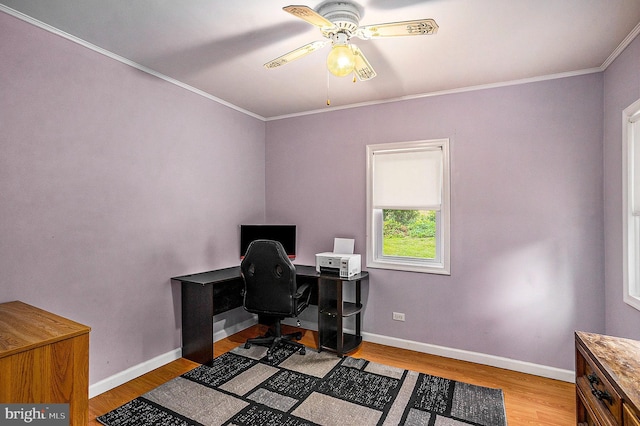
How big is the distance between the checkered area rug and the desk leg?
15 centimetres

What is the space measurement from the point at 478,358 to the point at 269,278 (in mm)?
2087

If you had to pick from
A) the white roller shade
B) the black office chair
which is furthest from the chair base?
the white roller shade

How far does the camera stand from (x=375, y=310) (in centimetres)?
359

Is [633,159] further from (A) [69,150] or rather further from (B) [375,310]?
(A) [69,150]

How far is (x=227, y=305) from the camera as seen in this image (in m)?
3.37

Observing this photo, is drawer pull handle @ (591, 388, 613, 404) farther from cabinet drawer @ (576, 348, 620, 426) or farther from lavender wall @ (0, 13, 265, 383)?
lavender wall @ (0, 13, 265, 383)

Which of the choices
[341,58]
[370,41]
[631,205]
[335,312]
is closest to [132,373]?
[335,312]

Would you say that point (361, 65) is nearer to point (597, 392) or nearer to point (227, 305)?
point (597, 392)

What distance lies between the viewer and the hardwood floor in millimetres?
2305

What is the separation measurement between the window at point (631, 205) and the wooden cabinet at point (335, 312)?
2006 millimetres

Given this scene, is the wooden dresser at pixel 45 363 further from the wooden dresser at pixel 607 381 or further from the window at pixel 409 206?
the window at pixel 409 206

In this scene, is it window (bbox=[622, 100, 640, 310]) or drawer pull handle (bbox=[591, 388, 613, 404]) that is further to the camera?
window (bbox=[622, 100, 640, 310])

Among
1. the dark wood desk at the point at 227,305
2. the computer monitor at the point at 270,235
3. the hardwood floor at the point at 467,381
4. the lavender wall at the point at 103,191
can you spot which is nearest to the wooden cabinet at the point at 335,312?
the dark wood desk at the point at 227,305

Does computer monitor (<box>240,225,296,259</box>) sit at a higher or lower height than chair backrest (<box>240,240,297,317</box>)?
higher
